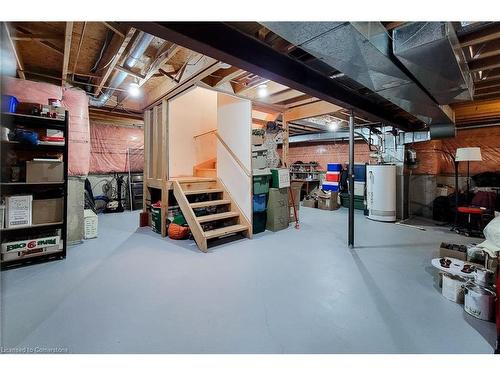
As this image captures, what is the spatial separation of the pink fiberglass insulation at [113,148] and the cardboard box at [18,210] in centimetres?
389

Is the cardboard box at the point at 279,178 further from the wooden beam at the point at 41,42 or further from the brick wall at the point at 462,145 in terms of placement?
the brick wall at the point at 462,145

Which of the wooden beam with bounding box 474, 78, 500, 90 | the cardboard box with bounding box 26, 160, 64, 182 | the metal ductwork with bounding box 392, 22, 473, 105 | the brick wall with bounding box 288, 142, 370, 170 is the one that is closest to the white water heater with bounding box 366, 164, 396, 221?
the wooden beam with bounding box 474, 78, 500, 90

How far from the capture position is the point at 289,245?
3.69 metres

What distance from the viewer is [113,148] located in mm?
6660

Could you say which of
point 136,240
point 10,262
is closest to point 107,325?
point 10,262

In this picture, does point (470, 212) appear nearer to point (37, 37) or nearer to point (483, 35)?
point (483, 35)

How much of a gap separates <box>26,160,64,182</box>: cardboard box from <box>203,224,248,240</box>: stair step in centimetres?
208

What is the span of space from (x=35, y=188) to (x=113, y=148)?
3.81 metres

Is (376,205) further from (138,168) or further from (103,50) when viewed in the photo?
(138,168)

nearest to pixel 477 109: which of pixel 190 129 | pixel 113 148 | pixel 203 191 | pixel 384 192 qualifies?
pixel 384 192

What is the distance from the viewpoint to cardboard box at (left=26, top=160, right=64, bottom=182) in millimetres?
2816

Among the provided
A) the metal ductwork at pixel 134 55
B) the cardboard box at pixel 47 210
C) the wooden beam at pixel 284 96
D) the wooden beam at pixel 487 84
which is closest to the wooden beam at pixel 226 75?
the metal ductwork at pixel 134 55

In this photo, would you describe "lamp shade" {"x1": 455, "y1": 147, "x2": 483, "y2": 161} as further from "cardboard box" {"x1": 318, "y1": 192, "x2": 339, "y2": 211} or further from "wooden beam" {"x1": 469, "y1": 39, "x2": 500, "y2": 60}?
"cardboard box" {"x1": 318, "y1": 192, "x2": 339, "y2": 211}

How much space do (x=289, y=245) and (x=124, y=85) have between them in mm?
4241
